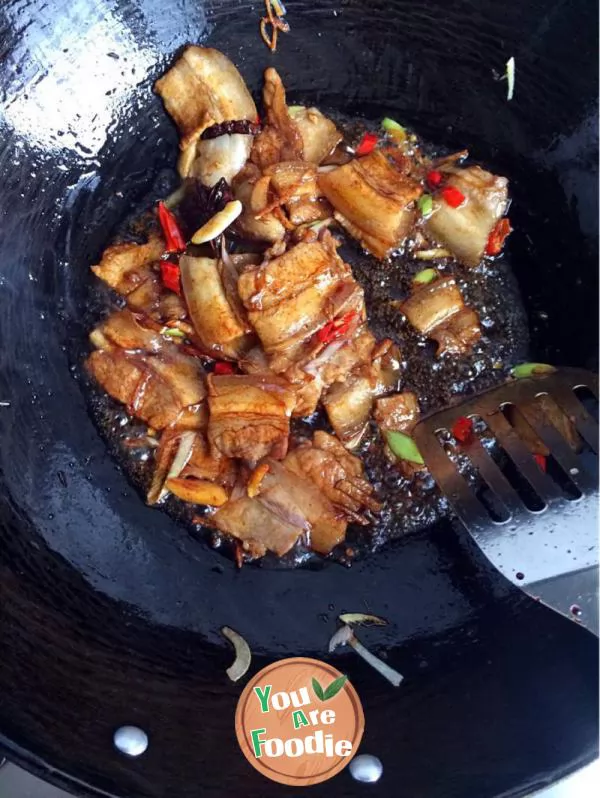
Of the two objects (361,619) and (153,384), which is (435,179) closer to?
(153,384)

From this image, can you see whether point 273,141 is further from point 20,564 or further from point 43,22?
point 20,564

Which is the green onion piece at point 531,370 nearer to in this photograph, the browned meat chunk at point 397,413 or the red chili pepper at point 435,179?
the browned meat chunk at point 397,413

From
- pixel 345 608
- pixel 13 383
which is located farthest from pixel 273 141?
pixel 345 608

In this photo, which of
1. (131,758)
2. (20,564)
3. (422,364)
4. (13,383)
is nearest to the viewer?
(131,758)

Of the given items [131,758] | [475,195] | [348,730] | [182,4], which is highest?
[182,4]

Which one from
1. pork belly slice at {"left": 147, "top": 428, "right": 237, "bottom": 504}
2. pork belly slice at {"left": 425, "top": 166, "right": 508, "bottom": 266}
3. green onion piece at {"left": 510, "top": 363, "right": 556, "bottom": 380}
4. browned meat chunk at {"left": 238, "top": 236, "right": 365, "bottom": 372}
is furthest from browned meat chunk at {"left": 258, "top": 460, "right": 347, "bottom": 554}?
pork belly slice at {"left": 425, "top": 166, "right": 508, "bottom": 266}

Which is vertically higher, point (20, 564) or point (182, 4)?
point (182, 4)

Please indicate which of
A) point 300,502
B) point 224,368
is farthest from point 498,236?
point 300,502
